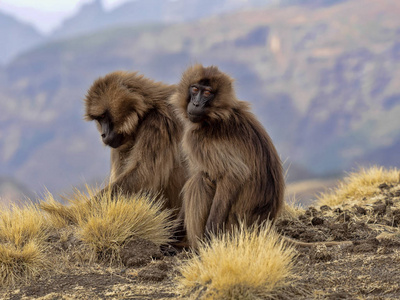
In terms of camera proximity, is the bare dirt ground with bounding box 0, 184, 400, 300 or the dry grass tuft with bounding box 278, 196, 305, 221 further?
the dry grass tuft with bounding box 278, 196, 305, 221

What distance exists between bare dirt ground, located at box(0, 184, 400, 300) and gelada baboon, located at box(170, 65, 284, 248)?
55 centimetres

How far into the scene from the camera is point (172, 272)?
535 cm

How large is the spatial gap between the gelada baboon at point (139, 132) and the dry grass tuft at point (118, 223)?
0.69 feet

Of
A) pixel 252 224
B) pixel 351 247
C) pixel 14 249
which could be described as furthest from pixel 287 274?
pixel 14 249

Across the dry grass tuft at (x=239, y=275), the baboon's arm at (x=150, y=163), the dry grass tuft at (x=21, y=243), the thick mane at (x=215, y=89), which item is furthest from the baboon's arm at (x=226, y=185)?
the dry grass tuft at (x=21, y=243)

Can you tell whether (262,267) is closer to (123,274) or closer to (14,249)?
(123,274)

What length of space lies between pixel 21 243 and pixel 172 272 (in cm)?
182

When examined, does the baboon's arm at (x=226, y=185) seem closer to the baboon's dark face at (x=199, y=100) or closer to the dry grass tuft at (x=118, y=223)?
the baboon's dark face at (x=199, y=100)

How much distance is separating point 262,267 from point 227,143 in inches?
→ 57.8

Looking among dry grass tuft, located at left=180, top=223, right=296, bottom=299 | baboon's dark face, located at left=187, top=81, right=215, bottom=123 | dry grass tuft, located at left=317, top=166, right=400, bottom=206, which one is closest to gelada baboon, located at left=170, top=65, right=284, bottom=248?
baboon's dark face, located at left=187, top=81, right=215, bottom=123

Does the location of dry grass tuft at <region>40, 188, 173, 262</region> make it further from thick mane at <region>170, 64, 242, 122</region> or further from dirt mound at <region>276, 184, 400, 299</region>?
dirt mound at <region>276, 184, 400, 299</region>

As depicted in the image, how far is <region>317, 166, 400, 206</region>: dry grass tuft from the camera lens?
8.95 meters

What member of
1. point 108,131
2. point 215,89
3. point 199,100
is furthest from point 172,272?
point 108,131

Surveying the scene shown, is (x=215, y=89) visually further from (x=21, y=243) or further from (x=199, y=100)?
(x=21, y=243)
